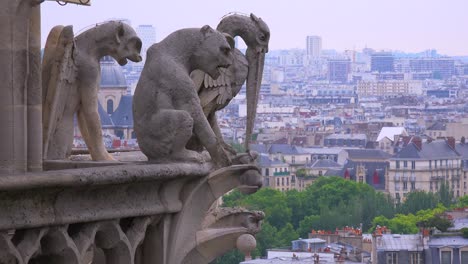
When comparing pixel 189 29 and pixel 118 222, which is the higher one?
pixel 189 29

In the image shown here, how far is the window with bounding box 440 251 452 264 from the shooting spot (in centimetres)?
6191

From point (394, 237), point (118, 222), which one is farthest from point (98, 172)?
point (394, 237)

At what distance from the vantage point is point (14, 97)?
24.8 feet

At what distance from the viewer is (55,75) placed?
8.53 metres

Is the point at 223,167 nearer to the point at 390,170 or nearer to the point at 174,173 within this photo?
the point at 174,173

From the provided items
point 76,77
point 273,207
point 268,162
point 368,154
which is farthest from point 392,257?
point 368,154

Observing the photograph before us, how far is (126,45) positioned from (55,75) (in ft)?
0.99

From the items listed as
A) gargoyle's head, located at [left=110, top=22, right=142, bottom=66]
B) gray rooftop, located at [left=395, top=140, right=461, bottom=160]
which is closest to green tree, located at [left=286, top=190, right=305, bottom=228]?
gray rooftop, located at [left=395, top=140, right=461, bottom=160]

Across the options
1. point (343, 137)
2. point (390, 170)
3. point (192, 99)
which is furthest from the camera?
point (343, 137)

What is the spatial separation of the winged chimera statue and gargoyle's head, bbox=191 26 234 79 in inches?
30.8

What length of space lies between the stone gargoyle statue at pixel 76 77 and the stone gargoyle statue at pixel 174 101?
15.6 inches

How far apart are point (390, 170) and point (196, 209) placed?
381ft

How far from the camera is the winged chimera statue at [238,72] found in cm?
914

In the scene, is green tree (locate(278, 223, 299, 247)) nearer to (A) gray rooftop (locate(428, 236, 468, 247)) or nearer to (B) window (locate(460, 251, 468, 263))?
(A) gray rooftop (locate(428, 236, 468, 247))
